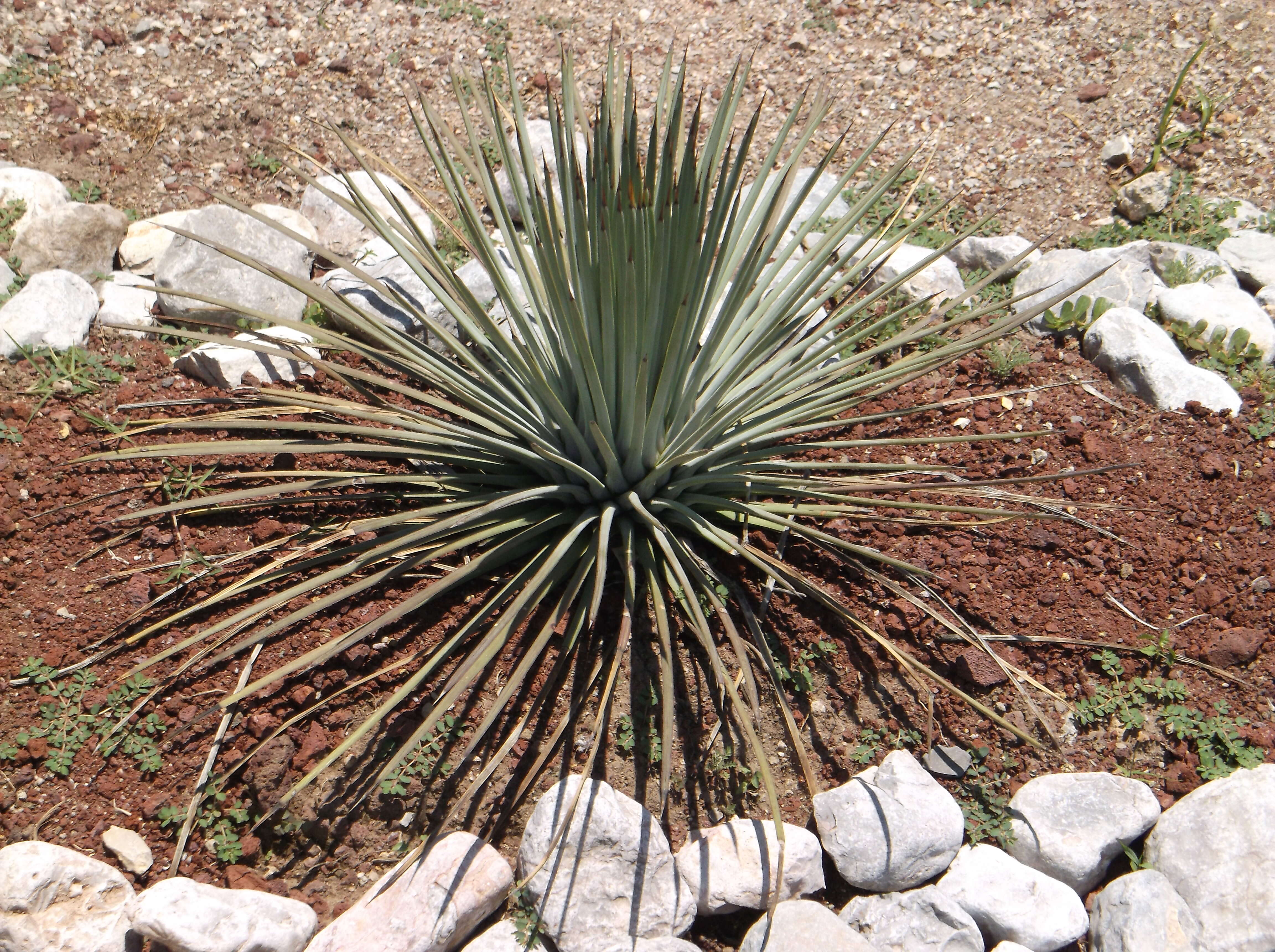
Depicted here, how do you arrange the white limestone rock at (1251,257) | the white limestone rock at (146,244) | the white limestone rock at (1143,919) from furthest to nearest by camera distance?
the white limestone rock at (1251,257)
the white limestone rock at (146,244)
the white limestone rock at (1143,919)

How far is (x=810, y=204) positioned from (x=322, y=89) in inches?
80.7

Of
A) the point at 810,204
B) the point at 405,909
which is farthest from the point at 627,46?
the point at 405,909

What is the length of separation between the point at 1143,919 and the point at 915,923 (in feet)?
1.73

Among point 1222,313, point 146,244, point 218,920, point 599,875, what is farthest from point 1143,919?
point 146,244

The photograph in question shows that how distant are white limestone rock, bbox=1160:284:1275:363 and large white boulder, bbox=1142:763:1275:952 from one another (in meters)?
1.59

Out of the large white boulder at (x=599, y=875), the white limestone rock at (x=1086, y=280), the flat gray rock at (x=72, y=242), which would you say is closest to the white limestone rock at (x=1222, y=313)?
the white limestone rock at (x=1086, y=280)

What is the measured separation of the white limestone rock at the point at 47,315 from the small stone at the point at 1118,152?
3922mm

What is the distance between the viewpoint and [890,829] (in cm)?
210

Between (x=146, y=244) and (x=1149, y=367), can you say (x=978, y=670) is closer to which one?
(x=1149, y=367)

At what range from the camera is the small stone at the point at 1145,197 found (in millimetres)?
3684

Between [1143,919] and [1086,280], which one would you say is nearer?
[1143,919]

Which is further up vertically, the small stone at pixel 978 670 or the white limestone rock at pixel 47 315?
the white limestone rock at pixel 47 315

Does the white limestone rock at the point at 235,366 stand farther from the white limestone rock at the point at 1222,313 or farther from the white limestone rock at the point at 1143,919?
the white limestone rock at the point at 1222,313

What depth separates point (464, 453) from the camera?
2338 mm
